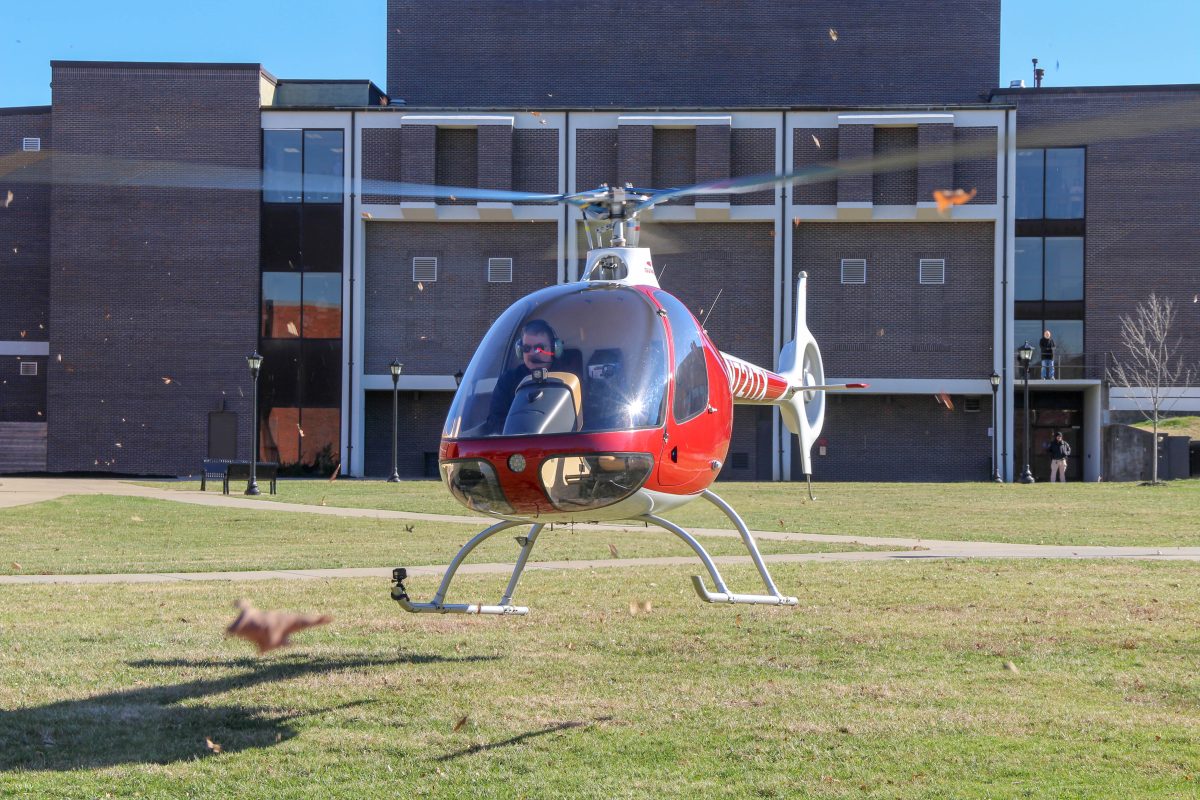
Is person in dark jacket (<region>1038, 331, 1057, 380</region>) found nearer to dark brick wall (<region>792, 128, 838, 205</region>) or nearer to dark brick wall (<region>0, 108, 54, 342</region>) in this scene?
dark brick wall (<region>792, 128, 838, 205</region>)

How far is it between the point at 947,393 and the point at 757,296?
7420mm

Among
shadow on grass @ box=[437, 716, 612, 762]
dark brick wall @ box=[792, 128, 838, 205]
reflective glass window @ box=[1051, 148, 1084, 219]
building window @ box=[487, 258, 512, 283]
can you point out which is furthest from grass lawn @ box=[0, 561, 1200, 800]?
reflective glass window @ box=[1051, 148, 1084, 219]

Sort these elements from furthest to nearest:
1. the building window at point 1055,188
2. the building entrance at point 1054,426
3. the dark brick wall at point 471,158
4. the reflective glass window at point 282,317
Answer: the building entrance at point 1054,426 → the building window at point 1055,188 → the reflective glass window at point 282,317 → the dark brick wall at point 471,158

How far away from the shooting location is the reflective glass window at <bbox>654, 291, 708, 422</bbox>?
29.2 feet

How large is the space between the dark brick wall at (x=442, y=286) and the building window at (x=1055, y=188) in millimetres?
16976

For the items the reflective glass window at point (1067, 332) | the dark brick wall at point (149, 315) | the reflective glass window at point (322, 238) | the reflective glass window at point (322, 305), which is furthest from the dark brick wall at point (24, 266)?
the reflective glass window at point (1067, 332)

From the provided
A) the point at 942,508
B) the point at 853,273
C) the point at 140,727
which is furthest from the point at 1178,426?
the point at 140,727

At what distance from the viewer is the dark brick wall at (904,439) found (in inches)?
1790

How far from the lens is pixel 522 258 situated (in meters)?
45.4

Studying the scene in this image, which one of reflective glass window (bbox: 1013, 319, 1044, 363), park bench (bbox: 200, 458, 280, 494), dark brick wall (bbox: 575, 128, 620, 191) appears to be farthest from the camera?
reflective glass window (bbox: 1013, 319, 1044, 363)

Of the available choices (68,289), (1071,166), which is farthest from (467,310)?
(1071,166)

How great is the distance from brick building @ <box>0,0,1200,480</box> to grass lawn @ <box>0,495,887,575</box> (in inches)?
Answer: 777

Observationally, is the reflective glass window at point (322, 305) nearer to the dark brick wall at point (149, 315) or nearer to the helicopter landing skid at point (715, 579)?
the dark brick wall at point (149, 315)

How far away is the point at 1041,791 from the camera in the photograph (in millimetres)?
6266
